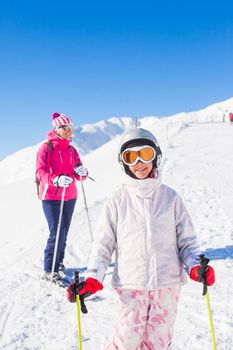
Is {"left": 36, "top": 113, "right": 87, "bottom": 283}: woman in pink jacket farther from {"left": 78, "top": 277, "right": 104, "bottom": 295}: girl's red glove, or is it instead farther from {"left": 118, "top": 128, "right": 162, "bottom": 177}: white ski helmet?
{"left": 78, "top": 277, "right": 104, "bottom": 295}: girl's red glove

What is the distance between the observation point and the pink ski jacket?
17.0ft

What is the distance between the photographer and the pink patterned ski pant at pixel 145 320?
2.59m

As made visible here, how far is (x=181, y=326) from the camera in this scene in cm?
385

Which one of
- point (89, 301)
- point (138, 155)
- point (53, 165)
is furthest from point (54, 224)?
point (138, 155)

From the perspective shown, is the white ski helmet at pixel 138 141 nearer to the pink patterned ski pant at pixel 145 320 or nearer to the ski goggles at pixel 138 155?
the ski goggles at pixel 138 155

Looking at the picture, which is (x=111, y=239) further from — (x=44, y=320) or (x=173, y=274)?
A: (x=44, y=320)

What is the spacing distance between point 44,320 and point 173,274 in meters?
2.20

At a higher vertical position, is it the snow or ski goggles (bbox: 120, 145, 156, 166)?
ski goggles (bbox: 120, 145, 156, 166)

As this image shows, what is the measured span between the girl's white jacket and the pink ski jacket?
2.47 metres

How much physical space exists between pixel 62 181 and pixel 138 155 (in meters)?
2.30

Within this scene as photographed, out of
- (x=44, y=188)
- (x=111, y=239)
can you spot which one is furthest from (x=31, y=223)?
(x=111, y=239)

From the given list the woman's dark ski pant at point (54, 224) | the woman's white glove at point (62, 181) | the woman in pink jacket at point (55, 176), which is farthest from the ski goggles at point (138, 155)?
the woman's dark ski pant at point (54, 224)

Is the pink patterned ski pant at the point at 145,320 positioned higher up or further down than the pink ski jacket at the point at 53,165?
further down

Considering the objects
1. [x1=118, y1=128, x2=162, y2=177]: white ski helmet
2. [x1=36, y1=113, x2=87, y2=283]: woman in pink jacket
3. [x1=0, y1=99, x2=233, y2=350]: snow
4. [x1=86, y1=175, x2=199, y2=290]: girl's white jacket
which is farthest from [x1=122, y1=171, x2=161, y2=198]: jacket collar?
[x1=36, y1=113, x2=87, y2=283]: woman in pink jacket
